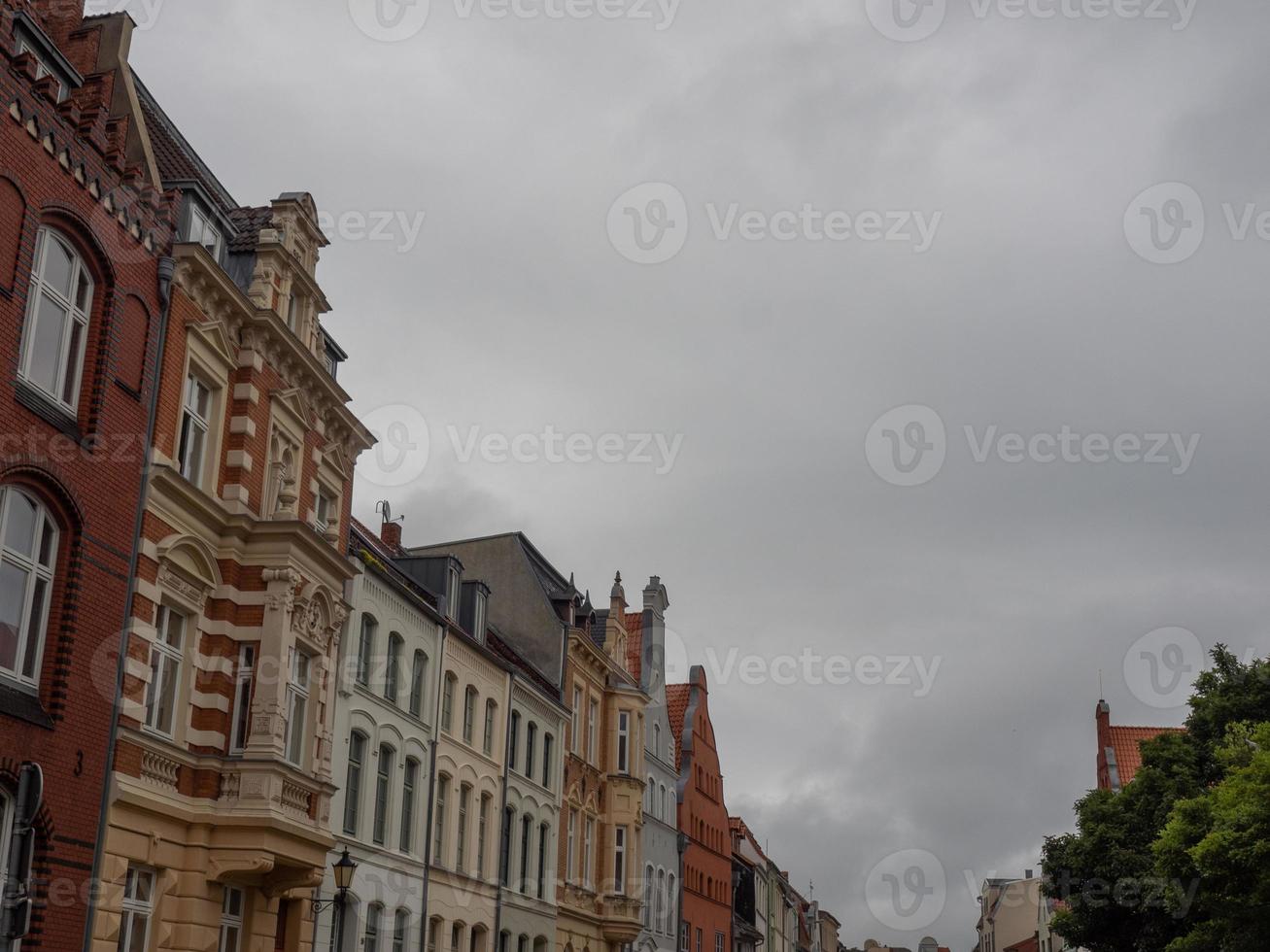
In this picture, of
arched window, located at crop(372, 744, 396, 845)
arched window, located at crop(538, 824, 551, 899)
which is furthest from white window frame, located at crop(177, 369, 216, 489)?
arched window, located at crop(538, 824, 551, 899)

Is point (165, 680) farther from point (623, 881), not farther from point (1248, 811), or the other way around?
point (623, 881)

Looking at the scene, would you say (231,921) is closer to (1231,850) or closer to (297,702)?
(297,702)

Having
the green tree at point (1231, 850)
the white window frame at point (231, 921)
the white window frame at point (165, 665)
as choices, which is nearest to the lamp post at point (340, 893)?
the white window frame at point (231, 921)

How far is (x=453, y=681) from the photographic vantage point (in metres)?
34.2

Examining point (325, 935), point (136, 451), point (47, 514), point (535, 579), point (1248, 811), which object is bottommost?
point (325, 935)

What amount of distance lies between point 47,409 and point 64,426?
44 centimetres

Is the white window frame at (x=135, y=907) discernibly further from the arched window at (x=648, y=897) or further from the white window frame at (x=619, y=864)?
the arched window at (x=648, y=897)

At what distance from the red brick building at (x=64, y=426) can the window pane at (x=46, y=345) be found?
0.09 ft

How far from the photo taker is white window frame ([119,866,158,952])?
19.7 metres

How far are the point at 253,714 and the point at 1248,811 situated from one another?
16740mm

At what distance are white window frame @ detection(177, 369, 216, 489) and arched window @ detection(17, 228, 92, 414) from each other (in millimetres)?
2881

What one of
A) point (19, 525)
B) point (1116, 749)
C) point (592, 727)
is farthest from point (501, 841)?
point (1116, 749)

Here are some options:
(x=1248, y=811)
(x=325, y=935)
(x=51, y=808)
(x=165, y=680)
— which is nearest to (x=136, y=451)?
(x=165, y=680)

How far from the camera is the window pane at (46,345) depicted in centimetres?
1827
